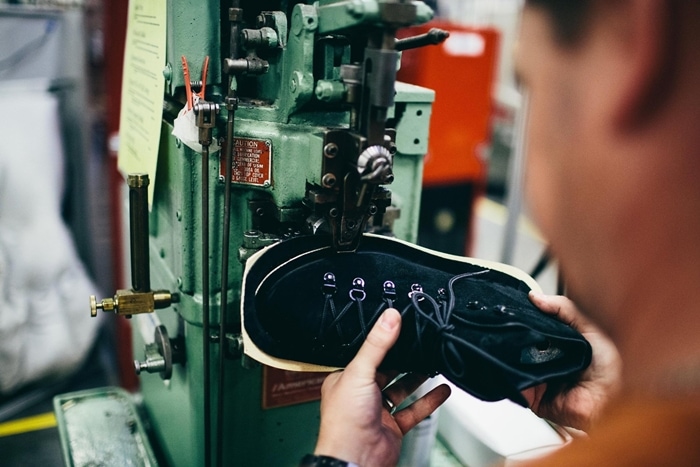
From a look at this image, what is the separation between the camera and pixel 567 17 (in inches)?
18.3

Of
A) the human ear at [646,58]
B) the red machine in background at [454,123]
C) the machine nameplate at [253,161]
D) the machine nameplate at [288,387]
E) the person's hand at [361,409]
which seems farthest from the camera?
the red machine in background at [454,123]

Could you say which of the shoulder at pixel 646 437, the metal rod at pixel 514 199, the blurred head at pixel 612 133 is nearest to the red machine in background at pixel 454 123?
the metal rod at pixel 514 199

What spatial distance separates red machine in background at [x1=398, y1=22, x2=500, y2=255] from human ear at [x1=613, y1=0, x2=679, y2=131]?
2.19m

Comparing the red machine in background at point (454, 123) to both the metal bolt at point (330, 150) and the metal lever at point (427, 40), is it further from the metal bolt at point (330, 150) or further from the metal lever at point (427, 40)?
the metal bolt at point (330, 150)

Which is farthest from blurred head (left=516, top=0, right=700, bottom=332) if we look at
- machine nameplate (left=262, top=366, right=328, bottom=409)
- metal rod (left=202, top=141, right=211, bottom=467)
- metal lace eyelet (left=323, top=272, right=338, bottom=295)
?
machine nameplate (left=262, top=366, right=328, bottom=409)

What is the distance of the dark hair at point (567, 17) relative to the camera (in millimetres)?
451

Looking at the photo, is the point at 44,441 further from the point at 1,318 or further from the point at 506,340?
the point at 506,340

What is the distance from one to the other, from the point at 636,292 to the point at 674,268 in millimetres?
36

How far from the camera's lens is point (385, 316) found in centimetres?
77

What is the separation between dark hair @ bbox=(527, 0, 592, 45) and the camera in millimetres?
451

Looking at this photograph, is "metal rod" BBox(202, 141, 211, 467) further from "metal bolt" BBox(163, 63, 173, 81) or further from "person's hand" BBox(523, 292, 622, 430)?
"person's hand" BBox(523, 292, 622, 430)

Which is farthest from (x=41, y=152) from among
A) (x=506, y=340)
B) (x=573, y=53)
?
(x=573, y=53)

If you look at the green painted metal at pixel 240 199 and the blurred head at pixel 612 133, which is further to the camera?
the green painted metal at pixel 240 199

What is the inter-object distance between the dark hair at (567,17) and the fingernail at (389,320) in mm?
411
